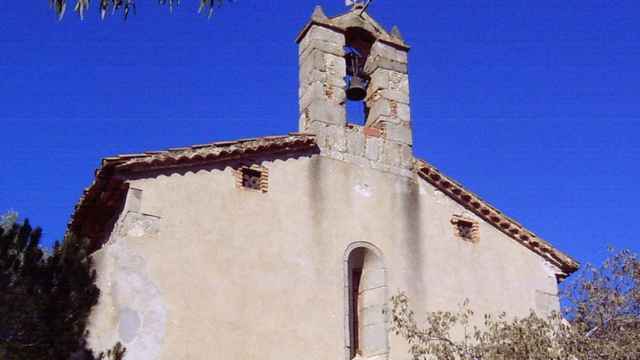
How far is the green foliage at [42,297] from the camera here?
13.0 meters

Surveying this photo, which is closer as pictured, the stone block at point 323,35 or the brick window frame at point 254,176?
the brick window frame at point 254,176

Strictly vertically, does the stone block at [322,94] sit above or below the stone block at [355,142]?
above

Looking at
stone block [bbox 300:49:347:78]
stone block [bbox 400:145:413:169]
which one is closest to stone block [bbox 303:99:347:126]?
stone block [bbox 300:49:347:78]

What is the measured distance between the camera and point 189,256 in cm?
1517

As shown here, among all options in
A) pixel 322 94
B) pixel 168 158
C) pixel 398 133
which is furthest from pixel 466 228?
pixel 168 158

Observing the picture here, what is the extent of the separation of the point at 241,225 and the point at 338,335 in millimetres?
2457

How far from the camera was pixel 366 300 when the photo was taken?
1752cm

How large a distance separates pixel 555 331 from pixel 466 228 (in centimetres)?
427

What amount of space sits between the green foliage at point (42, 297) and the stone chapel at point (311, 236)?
0.36 m

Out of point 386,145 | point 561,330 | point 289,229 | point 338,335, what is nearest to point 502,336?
point 561,330

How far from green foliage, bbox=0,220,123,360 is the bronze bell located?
7092 mm

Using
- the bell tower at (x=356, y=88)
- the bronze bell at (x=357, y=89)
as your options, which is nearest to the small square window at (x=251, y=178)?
the bell tower at (x=356, y=88)

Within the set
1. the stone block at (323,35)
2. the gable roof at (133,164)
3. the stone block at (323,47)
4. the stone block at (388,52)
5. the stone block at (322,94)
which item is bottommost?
the gable roof at (133,164)

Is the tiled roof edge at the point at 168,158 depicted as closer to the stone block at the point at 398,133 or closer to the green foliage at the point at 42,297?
the green foliage at the point at 42,297
